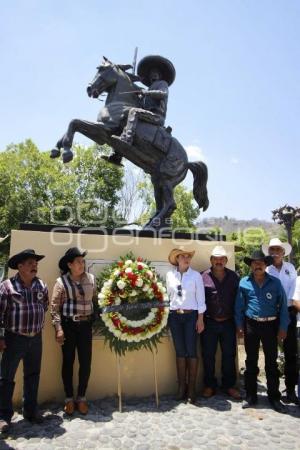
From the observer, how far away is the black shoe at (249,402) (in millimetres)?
4613

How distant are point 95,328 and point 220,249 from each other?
2.13 meters

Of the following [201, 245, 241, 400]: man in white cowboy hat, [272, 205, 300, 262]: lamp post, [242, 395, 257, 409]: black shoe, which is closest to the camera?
[242, 395, 257, 409]: black shoe

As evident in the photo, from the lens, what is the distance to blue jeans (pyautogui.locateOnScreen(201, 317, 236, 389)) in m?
5.27

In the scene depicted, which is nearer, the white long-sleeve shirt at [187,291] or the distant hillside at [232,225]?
the white long-sleeve shirt at [187,291]

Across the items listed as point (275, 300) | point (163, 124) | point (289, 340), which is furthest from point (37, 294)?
point (163, 124)

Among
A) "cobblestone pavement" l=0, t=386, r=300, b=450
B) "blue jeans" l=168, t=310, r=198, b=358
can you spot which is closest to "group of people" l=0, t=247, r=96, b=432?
"cobblestone pavement" l=0, t=386, r=300, b=450

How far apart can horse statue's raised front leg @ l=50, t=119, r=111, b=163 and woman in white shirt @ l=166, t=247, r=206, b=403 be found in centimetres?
265

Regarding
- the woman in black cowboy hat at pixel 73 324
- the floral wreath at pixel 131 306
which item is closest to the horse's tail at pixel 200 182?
the floral wreath at pixel 131 306

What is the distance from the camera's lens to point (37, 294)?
4.17 meters

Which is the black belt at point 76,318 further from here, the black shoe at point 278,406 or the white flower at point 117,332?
the black shoe at point 278,406

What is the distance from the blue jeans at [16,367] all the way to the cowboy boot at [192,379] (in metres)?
1.99

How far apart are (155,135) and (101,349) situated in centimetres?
360

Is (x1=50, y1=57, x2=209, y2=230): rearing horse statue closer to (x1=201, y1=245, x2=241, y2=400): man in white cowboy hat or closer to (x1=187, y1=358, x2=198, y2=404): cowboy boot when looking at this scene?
(x1=201, y1=245, x2=241, y2=400): man in white cowboy hat

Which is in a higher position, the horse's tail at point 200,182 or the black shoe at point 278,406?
the horse's tail at point 200,182
